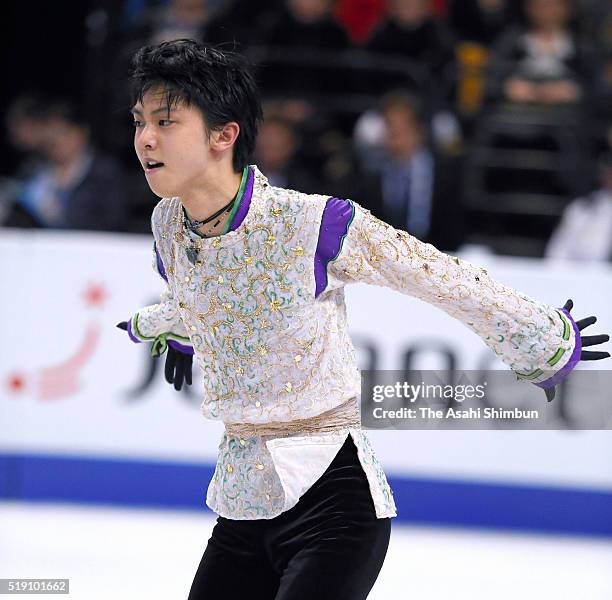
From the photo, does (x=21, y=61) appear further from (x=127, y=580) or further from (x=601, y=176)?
(x=127, y=580)

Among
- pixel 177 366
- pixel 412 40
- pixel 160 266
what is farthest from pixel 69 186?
Answer: pixel 160 266

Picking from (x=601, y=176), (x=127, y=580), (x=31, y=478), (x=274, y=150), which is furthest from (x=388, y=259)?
(x=601, y=176)

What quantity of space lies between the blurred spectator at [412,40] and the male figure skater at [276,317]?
5.07 m

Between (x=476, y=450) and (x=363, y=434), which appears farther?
(x=476, y=450)

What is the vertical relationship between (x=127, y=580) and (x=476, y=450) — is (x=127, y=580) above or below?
below

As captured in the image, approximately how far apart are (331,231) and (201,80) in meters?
0.37

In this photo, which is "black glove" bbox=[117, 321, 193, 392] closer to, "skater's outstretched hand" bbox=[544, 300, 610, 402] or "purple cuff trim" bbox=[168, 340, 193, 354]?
"purple cuff trim" bbox=[168, 340, 193, 354]

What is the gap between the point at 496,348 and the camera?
2355mm

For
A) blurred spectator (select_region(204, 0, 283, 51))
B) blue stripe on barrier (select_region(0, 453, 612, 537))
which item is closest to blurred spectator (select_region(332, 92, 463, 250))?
blue stripe on barrier (select_region(0, 453, 612, 537))

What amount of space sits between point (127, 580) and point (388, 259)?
2222 millimetres

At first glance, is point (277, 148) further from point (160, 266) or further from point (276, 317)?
point (276, 317)

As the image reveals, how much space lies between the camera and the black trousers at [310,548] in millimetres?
2189

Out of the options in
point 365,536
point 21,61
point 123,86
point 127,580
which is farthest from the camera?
point 21,61

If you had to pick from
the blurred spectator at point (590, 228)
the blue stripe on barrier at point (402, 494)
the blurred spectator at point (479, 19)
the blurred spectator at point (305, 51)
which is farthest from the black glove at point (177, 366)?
the blurred spectator at point (479, 19)
